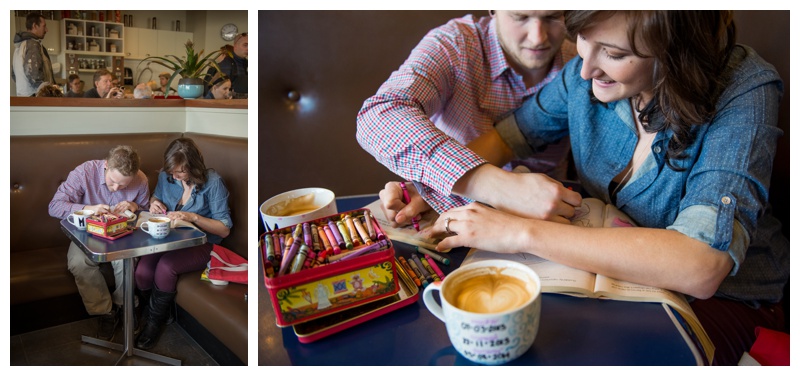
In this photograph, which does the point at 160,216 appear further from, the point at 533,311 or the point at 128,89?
the point at 533,311

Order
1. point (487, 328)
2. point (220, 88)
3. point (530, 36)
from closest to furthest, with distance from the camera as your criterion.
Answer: point (487, 328) → point (220, 88) → point (530, 36)

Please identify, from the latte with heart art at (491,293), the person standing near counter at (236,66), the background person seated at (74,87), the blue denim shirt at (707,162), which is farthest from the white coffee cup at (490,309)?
the background person seated at (74,87)

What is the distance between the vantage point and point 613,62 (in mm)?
673

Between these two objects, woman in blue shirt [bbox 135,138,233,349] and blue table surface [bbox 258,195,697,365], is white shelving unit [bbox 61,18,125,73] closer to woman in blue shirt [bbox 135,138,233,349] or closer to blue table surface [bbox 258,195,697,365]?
woman in blue shirt [bbox 135,138,233,349]

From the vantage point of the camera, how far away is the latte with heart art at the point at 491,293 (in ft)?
1.64

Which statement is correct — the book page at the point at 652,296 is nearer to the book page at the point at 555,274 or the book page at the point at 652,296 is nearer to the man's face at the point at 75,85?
the book page at the point at 555,274

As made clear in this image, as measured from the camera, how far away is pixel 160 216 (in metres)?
0.62

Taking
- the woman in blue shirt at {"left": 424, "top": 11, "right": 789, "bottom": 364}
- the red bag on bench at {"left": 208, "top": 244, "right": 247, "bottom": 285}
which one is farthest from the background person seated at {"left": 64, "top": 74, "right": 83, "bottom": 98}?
the woman in blue shirt at {"left": 424, "top": 11, "right": 789, "bottom": 364}

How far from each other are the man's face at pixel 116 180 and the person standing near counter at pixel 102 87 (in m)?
0.09

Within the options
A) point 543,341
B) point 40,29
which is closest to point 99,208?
point 40,29

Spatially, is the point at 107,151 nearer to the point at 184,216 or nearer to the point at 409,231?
the point at 184,216

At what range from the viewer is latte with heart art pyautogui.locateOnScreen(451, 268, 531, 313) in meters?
0.50

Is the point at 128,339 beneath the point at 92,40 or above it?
beneath

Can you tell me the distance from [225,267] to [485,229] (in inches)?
12.0
